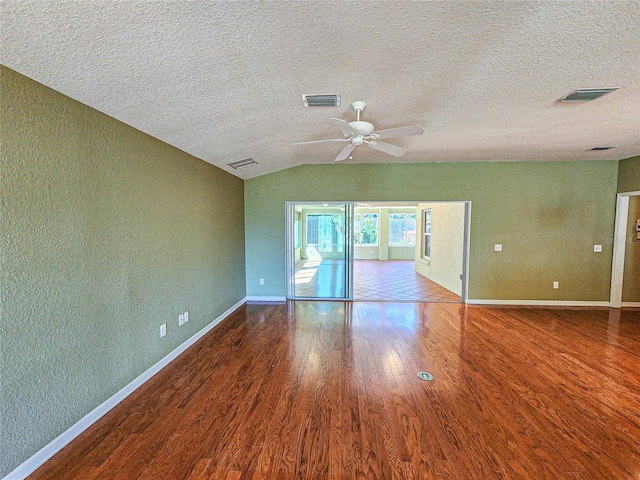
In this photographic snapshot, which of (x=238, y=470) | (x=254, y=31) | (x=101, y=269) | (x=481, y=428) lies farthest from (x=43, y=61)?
(x=481, y=428)

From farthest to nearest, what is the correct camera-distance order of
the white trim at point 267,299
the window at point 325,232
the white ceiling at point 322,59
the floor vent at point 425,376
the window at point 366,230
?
the window at point 366,230
the window at point 325,232
the white trim at point 267,299
the floor vent at point 425,376
the white ceiling at point 322,59

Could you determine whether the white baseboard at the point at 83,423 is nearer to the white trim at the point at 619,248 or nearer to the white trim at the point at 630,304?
the white trim at the point at 619,248

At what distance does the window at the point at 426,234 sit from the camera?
802cm

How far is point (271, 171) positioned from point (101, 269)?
3.49m

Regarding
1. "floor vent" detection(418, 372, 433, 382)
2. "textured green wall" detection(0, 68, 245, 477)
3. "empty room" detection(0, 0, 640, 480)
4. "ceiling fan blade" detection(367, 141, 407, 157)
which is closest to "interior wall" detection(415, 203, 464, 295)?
"empty room" detection(0, 0, 640, 480)

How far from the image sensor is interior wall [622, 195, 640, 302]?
4.88 m

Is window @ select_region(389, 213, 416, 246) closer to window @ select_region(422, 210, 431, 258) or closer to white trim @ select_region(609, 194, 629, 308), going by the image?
window @ select_region(422, 210, 431, 258)

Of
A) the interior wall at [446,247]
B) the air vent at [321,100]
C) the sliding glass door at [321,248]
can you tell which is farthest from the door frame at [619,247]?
the air vent at [321,100]

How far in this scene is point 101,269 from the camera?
2201mm

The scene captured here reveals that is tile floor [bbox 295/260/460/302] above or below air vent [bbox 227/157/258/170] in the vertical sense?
below

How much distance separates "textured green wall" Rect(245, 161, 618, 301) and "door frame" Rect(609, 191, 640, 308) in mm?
74

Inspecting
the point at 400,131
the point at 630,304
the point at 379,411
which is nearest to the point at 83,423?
the point at 379,411

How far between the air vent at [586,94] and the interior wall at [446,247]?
3185mm

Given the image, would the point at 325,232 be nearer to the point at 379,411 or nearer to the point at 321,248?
the point at 321,248
